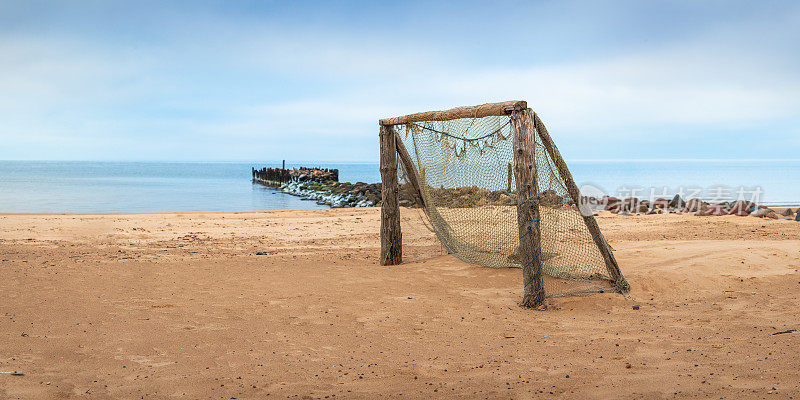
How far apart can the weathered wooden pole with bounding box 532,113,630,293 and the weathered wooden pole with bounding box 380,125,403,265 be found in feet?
7.92

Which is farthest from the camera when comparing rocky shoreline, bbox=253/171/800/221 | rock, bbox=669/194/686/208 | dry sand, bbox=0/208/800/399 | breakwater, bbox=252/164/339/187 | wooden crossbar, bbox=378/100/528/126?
breakwater, bbox=252/164/339/187

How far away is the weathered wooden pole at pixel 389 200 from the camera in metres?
6.95

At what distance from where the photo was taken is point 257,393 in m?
3.25

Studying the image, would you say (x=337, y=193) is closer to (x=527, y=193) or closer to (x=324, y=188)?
(x=324, y=188)

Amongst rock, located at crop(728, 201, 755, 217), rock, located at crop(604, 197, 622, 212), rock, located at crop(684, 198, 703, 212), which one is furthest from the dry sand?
rock, located at crop(684, 198, 703, 212)

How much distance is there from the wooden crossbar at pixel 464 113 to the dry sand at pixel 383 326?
1839 mm

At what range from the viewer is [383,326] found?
4.57 m

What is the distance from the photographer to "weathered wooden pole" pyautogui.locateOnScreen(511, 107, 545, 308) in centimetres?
473

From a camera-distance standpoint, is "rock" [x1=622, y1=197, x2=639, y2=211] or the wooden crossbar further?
"rock" [x1=622, y1=197, x2=639, y2=211]

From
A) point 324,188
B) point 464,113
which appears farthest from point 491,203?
point 324,188

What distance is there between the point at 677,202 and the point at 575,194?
42.2 ft

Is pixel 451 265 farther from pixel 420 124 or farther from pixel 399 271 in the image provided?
pixel 420 124

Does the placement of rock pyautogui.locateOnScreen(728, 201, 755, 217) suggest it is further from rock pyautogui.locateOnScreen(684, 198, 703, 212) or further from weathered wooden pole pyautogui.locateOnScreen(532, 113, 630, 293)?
weathered wooden pole pyautogui.locateOnScreen(532, 113, 630, 293)

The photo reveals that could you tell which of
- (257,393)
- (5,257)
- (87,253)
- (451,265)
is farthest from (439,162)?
(5,257)
